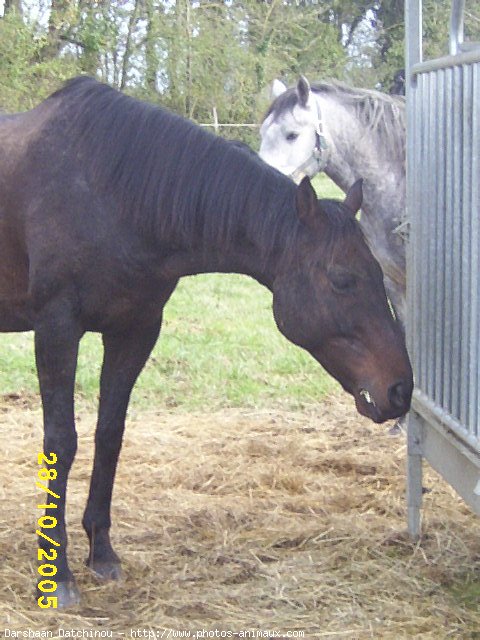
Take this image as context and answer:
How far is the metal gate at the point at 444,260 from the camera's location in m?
2.60

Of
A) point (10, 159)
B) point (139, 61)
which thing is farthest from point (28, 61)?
point (10, 159)

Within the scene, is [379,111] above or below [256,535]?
above

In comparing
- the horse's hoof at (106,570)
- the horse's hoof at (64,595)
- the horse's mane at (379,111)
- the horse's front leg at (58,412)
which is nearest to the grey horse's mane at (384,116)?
the horse's mane at (379,111)

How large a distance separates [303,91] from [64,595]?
10.5ft

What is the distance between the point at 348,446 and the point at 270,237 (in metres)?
2.09

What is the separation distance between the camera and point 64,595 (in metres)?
2.85

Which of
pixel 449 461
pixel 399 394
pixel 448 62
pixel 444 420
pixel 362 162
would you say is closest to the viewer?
pixel 399 394

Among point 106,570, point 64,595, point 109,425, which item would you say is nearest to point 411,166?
point 109,425

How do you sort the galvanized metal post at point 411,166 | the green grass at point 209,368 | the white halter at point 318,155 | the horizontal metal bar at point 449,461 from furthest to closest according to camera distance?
the green grass at point 209,368, the white halter at point 318,155, the galvanized metal post at point 411,166, the horizontal metal bar at point 449,461

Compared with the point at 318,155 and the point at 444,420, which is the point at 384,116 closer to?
the point at 318,155

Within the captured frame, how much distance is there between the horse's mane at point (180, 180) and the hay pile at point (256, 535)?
114cm

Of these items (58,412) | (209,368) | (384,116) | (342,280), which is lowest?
(209,368)

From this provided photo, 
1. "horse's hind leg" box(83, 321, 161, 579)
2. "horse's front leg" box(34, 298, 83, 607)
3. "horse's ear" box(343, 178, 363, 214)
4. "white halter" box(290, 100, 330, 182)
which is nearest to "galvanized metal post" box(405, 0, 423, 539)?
"horse's ear" box(343, 178, 363, 214)

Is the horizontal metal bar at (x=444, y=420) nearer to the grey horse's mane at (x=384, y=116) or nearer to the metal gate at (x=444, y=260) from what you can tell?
the metal gate at (x=444, y=260)
